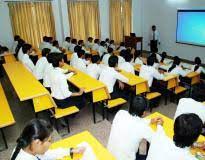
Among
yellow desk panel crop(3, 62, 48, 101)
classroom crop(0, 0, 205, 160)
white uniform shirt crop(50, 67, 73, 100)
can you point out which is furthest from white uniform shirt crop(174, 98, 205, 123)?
yellow desk panel crop(3, 62, 48, 101)

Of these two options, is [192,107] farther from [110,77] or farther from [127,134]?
[110,77]

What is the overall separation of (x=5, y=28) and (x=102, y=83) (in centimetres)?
561

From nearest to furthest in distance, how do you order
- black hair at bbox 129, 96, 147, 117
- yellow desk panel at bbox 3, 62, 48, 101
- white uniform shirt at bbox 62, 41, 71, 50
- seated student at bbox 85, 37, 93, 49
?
black hair at bbox 129, 96, 147, 117, yellow desk panel at bbox 3, 62, 48, 101, white uniform shirt at bbox 62, 41, 71, 50, seated student at bbox 85, 37, 93, 49

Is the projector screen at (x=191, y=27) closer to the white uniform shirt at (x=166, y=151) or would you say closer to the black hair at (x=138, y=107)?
the black hair at (x=138, y=107)

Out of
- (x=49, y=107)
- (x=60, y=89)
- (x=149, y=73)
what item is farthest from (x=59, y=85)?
(x=149, y=73)

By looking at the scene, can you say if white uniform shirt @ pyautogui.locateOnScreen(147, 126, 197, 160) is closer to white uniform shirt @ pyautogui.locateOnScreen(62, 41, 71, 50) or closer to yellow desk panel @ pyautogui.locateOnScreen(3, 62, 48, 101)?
yellow desk panel @ pyautogui.locateOnScreen(3, 62, 48, 101)

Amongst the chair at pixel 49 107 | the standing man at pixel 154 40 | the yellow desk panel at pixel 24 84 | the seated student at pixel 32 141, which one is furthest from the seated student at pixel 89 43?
the seated student at pixel 32 141

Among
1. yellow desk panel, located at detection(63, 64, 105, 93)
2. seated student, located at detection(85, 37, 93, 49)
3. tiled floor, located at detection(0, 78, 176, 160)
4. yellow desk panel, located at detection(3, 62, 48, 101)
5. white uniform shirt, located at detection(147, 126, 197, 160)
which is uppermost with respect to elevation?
seated student, located at detection(85, 37, 93, 49)

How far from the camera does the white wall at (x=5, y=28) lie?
7617 mm

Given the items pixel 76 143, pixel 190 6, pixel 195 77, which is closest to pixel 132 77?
pixel 195 77

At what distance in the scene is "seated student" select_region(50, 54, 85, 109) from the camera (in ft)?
11.5

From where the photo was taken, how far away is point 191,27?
305 inches

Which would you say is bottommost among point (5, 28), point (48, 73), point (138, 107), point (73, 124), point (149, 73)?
point (73, 124)

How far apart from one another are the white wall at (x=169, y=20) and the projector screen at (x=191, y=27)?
18cm
